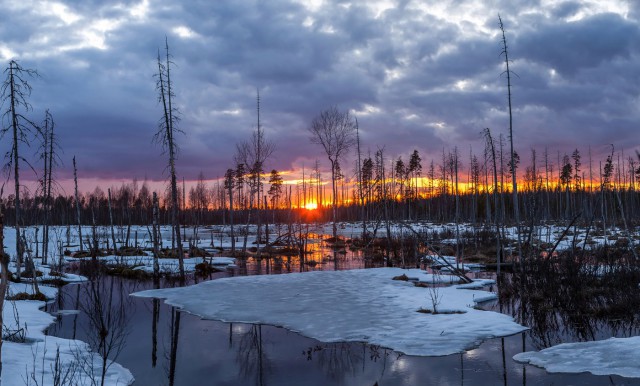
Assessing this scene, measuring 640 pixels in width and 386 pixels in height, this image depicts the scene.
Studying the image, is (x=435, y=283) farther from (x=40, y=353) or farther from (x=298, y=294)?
(x=40, y=353)

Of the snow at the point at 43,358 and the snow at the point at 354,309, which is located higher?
the snow at the point at 43,358

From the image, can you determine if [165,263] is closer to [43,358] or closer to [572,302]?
[43,358]

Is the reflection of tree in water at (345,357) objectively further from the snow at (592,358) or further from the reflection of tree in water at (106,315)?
the reflection of tree in water at (106,315)

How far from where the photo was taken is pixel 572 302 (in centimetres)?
1305

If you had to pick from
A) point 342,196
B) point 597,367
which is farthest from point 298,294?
point 342,196

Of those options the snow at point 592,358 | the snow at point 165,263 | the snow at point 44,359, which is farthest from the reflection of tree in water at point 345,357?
the snow at point 165,263

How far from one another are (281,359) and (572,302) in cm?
958

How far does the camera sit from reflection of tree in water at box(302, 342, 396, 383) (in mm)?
7777

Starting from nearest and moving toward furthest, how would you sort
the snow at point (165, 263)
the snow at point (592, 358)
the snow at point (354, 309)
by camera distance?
the snow at point (592, 358)
the snow at point (354, 309)
the snow at point (165, 263)

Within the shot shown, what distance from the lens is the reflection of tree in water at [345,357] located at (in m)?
7.78

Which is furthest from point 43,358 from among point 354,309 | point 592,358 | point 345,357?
point 592,358

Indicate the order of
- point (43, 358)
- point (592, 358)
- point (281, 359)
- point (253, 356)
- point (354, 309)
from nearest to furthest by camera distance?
point (43, 358) < point (592, 358) < point (281, 359) < point (253, 356) < point (354, 309)

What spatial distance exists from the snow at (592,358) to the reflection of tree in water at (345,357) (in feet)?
8.64

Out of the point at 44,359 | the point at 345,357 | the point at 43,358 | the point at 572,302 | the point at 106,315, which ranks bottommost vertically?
the point at 572,302
